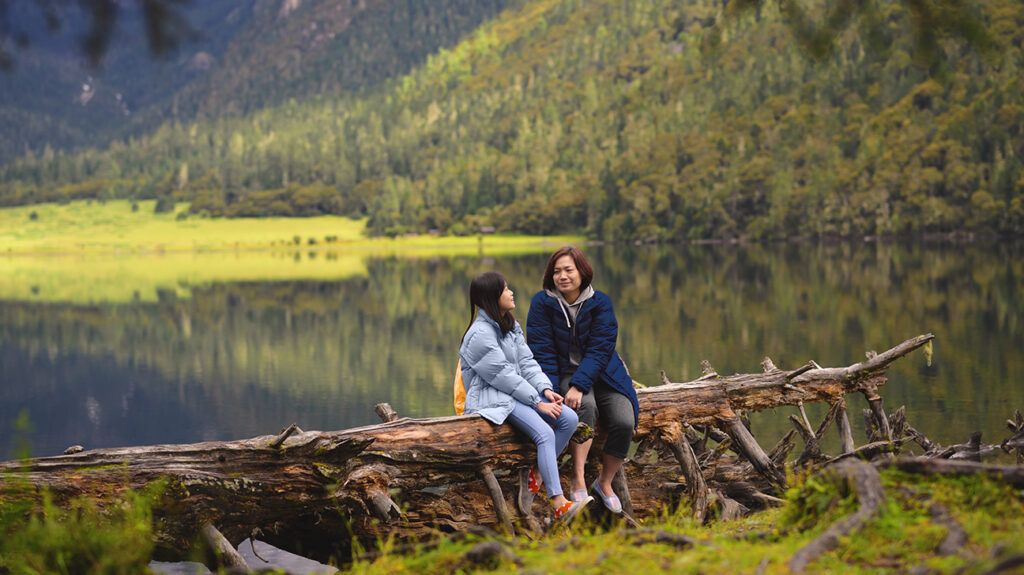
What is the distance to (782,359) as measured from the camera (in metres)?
31.3

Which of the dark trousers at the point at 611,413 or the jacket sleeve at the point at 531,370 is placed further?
the dark trousers at the point at 611,413

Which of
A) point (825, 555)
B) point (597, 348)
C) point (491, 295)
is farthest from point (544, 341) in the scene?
point (825, 555)

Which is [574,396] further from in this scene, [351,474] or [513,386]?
[351,474]

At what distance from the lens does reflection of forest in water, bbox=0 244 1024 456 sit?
84.7ft

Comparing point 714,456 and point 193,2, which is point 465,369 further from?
point 193,2

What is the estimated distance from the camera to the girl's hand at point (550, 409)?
9156 millimetres

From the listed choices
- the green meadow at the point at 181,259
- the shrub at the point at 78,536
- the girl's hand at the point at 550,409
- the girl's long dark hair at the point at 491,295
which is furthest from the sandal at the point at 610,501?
the green meadow at the point at 181,259

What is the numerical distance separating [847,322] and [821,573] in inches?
1474

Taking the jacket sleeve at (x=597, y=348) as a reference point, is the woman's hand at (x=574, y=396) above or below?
below

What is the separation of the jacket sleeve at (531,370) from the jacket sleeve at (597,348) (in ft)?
0.88

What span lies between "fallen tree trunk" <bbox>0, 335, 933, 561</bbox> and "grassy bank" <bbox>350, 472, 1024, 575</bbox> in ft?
5.66

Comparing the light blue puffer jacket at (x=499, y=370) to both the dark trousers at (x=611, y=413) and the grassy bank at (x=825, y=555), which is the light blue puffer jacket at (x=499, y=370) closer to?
the dark trousers at (x=611, y=413)

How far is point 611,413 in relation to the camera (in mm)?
9602

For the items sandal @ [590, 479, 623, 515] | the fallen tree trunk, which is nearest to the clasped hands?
the fallen tree trunk
